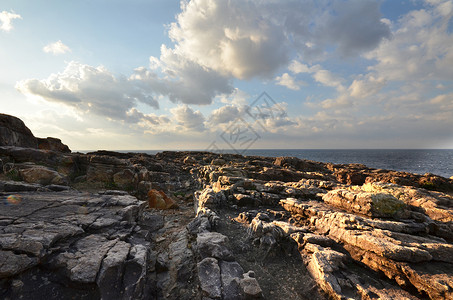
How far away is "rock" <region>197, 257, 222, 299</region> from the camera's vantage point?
252 inches

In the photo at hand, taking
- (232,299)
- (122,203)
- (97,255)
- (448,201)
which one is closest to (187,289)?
(232,299)

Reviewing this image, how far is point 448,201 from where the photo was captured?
36.9 feet

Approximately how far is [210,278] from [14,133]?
3120 centimetres

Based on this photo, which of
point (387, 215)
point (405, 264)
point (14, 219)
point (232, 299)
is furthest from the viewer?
point (387, 215)

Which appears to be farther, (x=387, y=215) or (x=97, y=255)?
(x=387, y=215)

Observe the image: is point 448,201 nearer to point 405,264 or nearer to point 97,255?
point 405,264

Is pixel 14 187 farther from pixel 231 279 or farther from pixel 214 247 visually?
pixel 231 279

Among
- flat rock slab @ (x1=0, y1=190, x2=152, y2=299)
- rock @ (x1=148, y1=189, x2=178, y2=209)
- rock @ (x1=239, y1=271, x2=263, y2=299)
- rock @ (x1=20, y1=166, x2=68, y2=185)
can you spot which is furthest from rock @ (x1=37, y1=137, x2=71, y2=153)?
rock @ (x1=239, y1=271, x2=263, y2=299)

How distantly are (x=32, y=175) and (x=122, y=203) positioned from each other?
957 cm

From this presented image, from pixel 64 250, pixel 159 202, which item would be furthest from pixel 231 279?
pixel 159 202

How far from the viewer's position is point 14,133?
22.1 meters

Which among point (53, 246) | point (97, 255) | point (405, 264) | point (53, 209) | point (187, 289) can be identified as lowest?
point (187, 289)

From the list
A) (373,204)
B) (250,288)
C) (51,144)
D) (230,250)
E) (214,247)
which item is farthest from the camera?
(51,144)

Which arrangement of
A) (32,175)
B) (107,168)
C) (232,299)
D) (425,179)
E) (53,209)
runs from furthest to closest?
(425,179) < (107,168) < (32,175) < (53,209) < (232,299)
